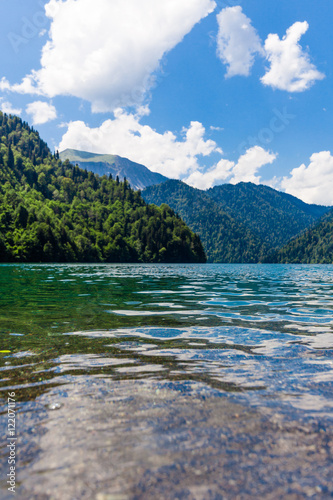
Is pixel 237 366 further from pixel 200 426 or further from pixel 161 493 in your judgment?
pixel 161 493

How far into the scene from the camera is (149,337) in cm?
1215

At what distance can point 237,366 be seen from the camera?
848 cm

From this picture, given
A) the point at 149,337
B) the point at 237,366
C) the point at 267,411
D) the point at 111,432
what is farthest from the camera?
the point at 149,337

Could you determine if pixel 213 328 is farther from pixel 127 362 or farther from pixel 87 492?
pixel 87 492

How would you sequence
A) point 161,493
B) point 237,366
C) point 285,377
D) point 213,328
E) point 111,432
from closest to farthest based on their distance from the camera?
1. point 161,493
2. point 111,432
3. point 285,377
4. point 237,366
5. point 213,328

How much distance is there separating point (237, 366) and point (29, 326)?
9.28 meters

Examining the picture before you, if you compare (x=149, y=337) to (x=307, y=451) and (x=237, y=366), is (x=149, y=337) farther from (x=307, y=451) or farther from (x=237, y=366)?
(x=307, y=451)

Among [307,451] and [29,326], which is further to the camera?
[29,326]

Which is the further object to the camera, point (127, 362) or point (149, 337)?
point (149, 337)

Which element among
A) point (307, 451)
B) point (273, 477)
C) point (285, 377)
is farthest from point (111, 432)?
point (285, 377)

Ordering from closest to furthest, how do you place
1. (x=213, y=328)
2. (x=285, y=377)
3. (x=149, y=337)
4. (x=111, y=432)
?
1. (x=111, y=432)
2. (x=285, y=377)
3. (x=149, y=337)
4. (x=213, y=328)

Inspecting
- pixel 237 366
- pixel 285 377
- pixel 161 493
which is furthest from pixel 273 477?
pixel 237 366

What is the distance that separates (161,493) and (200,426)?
67.1 inches

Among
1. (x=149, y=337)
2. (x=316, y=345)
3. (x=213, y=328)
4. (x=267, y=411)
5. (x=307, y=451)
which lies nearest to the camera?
(x=307, y=451)
